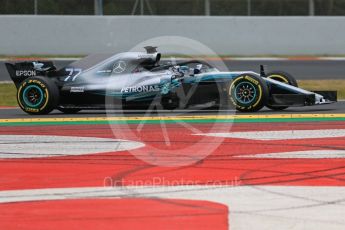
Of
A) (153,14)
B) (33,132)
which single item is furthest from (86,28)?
(33,132)

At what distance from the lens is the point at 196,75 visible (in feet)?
46.5

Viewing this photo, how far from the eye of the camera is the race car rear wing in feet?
49.0

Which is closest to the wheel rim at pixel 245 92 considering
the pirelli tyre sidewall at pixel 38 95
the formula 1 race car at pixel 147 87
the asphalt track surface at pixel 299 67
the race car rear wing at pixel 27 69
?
the formula 1 race car at pixel 147 87

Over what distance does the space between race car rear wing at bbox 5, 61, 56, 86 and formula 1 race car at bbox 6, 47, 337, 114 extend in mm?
18

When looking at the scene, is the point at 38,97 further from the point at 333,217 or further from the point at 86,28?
the point at 86,28

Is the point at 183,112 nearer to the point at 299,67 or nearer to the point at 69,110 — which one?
the point at 69,110

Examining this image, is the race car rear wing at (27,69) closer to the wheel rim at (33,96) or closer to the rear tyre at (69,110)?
the wheel rim at (33,96)

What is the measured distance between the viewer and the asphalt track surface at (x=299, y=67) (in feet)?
77.8

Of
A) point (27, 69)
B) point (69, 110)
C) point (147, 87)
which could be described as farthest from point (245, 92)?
point (27, 69)

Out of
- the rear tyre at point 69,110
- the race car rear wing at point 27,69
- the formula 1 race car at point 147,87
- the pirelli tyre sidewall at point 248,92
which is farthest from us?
the rear tyre at point 69,110

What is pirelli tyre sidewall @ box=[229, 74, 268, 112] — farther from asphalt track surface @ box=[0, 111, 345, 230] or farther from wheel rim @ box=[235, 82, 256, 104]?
asphalt track surface @ box=[0, 111, 345, 230]

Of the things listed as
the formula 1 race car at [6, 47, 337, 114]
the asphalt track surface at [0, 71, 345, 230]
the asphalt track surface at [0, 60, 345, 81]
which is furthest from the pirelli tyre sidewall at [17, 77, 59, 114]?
the asphalt track surface at [0, 60, 345, 81]

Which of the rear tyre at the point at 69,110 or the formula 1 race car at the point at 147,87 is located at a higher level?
the formula 1 race car at the point at 147,87

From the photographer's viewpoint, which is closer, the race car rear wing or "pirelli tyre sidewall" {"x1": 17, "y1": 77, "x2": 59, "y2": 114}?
"pirelli tyre sidewall" {"x1": 17, "y1": 77, "x2": 59, "y2": 114}
